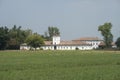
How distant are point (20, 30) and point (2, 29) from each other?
32834 millimetres

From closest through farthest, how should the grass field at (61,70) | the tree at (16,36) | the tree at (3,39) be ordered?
the grass field at (61,70) < the tree at (3,39) < the tree at (16,36)

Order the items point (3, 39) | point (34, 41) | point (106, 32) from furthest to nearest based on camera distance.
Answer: point (34, 41)
point (106, 32)
point (3, 39)

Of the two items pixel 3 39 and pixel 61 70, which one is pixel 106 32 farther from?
pixel 61 70

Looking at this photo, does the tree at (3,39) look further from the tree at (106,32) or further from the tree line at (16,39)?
the tree at (106,32)

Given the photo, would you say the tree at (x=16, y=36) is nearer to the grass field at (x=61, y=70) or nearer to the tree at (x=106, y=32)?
the tree at (x=106, y=32)

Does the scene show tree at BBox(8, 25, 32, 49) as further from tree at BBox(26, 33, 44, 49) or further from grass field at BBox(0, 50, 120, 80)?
grass field at BBox(0, 50, 120, 80)

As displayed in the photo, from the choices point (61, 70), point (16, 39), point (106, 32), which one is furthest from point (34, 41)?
point (61, 70)

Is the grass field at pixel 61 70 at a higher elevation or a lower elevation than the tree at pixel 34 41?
lower

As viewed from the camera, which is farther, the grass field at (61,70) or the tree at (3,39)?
the tree at (3,39)

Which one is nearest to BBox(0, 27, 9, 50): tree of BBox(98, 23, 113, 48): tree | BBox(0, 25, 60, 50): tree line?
BBox(0, 25, 60, 50): tree line

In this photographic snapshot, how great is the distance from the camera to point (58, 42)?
630ft

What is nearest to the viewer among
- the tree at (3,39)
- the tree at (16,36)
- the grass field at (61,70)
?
the grass field at (61,70)

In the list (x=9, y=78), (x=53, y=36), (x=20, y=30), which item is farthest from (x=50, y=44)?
(x=9, y=78)

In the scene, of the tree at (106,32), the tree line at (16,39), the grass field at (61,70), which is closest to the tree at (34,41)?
the tree line at (16,39)
